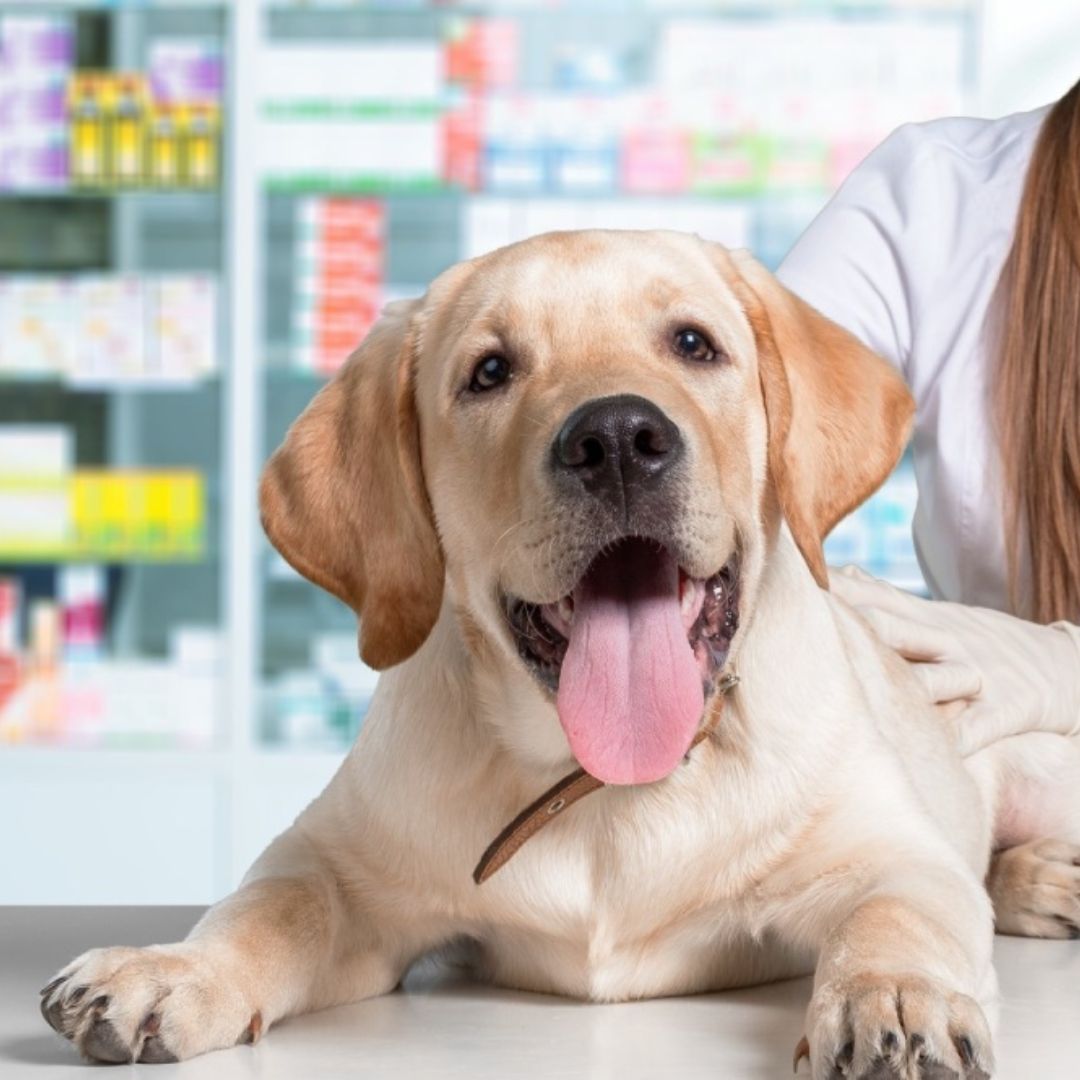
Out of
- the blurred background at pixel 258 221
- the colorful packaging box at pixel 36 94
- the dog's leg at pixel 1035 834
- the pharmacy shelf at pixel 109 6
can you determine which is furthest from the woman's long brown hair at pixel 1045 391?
the colorful packaging box at pixel 36 94

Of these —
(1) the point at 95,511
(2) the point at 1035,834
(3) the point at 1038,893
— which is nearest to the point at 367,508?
(3) the point at 1038,893

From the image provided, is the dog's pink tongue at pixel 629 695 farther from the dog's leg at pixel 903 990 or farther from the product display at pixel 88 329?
the product display at pixel 88 329

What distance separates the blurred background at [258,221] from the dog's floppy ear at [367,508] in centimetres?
325

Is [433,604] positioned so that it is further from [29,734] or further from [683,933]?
[29,734]

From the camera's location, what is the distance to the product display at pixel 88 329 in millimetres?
5031

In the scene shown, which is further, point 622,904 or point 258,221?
point 258,221

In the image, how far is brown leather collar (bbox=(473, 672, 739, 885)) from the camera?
4.91ft

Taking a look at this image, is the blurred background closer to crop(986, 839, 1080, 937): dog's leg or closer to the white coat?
the white coat

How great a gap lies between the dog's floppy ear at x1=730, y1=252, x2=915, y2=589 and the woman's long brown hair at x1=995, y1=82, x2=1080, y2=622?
0.84 m

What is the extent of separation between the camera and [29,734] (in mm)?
5070

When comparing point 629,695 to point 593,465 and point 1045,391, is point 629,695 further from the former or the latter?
point 1045,391

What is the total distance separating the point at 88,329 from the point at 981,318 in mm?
3138

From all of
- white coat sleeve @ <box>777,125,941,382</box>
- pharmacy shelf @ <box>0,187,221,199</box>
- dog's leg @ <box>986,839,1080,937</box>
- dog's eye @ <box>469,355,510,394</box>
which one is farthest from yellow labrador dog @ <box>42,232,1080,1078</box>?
pharmacy shelf @ <box>0,187,221,199</box>

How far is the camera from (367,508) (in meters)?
1.61
